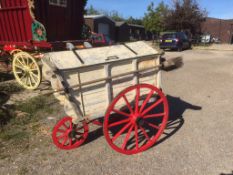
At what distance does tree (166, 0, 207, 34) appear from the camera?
2489cm

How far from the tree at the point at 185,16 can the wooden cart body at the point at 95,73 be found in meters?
23.7

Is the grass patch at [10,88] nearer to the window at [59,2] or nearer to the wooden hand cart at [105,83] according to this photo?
the window at [59,2]

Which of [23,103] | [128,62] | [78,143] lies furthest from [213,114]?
[23,103]

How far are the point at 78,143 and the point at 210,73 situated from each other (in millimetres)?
7383

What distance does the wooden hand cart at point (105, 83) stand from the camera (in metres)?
2.88

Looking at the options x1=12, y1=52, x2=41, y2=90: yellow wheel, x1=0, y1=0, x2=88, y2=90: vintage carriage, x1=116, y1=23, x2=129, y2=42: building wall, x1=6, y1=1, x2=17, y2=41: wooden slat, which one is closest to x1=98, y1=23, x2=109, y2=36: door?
x1=116, y1=23, x2=129, y2=42: building wall

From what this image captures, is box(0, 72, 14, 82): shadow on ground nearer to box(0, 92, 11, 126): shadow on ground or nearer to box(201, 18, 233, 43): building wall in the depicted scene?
box(0, 92, 11, 126): shadow on ground

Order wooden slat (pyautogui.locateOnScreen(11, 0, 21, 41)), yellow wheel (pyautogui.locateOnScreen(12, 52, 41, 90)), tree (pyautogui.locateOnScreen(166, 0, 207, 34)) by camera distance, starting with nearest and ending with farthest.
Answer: yellow wheel (pyautogui.locateOnScreen(12, 52, 41, 90))
wooden slat (pyautogui.locateOnScreen(11, 0, 21, 41))
tree (pyautogui.locateOnScreen(166, 0, 207, 34))

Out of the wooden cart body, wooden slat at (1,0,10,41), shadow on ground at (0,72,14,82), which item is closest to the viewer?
the wooden cart body

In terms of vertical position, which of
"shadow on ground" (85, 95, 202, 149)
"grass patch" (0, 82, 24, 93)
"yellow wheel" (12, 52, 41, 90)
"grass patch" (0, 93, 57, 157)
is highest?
"yellow wheel" (12, 52, 41, 90)

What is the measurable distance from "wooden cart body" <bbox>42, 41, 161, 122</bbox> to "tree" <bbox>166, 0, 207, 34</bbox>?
77.7 ft

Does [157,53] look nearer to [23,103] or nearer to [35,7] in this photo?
[23,103]

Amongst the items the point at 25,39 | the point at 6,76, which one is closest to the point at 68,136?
the point at 25,39

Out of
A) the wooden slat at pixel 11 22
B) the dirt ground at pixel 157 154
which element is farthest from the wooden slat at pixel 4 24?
the dirt ground at pixel 157 154
